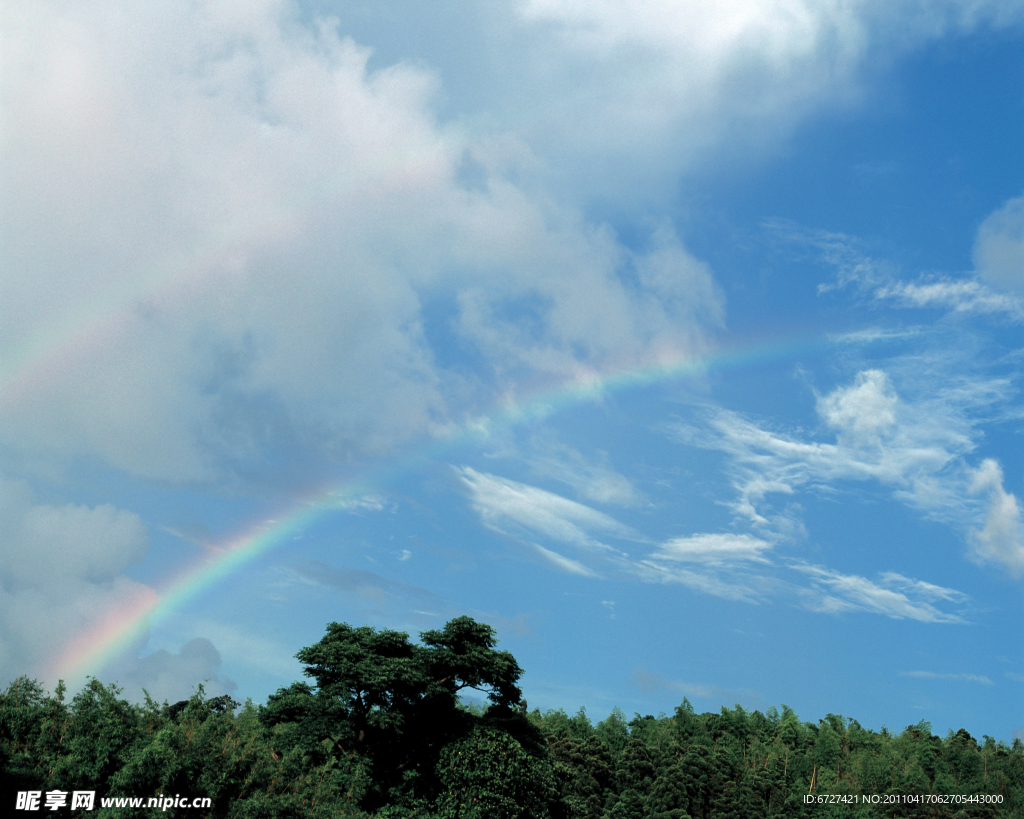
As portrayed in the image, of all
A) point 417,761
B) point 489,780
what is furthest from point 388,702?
point 489,780

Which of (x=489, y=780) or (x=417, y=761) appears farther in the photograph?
(x=417, y=761)

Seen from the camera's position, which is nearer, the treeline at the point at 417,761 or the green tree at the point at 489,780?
the treeline at the point at 417,761

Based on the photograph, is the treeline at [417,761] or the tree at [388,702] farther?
the tree at [388,702]

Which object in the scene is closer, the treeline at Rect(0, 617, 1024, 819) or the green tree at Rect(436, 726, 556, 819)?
the treeline at Rect(0, 617, 1024, 819)

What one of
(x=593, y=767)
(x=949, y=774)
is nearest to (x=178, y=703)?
(x=593, y=767)

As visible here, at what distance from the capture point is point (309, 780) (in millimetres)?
22516

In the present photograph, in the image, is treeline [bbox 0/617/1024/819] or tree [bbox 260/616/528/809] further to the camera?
tree [bbox 260/616/528/809]

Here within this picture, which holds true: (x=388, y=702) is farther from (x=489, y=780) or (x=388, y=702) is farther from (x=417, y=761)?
(x=489, y=780)

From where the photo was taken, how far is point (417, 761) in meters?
33.6

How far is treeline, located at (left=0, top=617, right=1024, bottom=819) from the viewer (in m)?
18.8

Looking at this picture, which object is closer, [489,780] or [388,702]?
[489,780]

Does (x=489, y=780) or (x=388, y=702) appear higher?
(x=388, y=702)

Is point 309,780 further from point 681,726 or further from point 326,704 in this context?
point 681,726

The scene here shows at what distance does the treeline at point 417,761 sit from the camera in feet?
61.5
